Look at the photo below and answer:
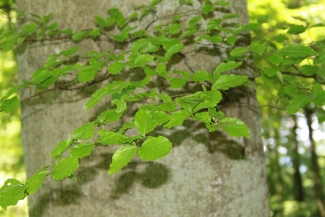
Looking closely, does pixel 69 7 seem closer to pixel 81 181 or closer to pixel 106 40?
pixel 106 40

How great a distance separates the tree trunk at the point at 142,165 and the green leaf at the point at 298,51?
14.2 inches

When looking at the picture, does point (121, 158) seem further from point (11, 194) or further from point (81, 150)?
point (11, 194)

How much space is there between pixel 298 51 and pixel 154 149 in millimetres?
698

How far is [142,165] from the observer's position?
4.43 feet

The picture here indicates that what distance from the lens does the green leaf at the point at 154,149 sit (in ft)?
2.47

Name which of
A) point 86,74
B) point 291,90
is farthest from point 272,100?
point 86,74

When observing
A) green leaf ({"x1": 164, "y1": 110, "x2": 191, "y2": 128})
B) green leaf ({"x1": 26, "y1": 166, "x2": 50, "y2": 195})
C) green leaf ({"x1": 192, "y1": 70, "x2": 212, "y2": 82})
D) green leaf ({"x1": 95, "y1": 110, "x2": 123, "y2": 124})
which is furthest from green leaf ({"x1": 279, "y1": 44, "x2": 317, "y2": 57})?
green leaf ({"x1": 26, "y1": 166, "x2": 50, "y2": 195})

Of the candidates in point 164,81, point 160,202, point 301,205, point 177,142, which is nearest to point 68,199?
point 160,202

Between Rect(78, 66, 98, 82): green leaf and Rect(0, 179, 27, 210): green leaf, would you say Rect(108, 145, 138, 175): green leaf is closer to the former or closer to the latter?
Rect(0, 179, 27, 210): green leaf

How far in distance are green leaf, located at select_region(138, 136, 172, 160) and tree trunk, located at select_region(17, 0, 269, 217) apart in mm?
592

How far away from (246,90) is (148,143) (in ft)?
3.15

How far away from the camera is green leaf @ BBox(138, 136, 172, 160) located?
753 mm

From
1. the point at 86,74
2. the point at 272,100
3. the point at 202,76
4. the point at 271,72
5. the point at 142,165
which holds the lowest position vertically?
the point at 272,100

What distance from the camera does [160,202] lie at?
4.37 ft
